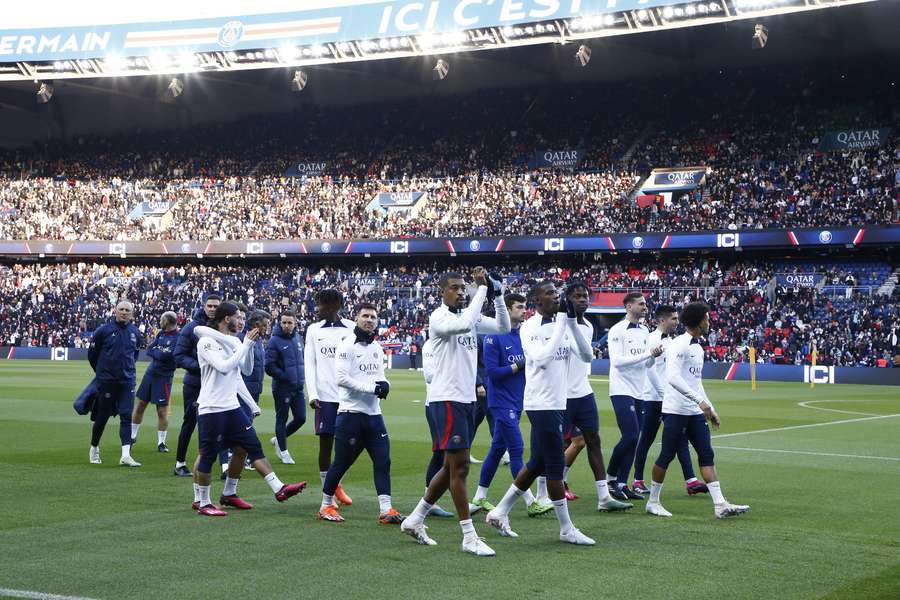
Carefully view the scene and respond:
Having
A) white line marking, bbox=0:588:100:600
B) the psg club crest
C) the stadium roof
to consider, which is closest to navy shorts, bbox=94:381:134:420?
white line marking, bbox=0:588:100:600

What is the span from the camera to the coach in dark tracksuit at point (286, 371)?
551 inches

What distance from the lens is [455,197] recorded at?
56.7 metres

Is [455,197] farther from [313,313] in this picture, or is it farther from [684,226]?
[684,226]

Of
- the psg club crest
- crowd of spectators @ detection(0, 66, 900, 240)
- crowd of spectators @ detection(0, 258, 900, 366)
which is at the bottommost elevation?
crowd of spectators @ detection(0, 258, 900, 366)

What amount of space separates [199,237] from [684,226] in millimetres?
27992

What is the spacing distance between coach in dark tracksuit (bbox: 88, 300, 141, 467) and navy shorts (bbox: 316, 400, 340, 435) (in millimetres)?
4249

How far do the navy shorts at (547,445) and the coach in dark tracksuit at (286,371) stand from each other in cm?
578

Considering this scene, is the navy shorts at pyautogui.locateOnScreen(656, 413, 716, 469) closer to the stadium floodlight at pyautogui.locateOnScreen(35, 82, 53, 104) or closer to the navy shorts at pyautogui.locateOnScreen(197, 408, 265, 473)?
the navy shorts at pyautogui.locateOnScreen(197, 408, 265, 473)

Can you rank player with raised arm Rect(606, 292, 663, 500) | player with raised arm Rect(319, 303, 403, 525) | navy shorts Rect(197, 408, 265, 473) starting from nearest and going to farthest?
player with raised arm Rect(319, 303, 403, 525) → navy shorts Rect(197, 408, 265, 473) → player with raised arm Rect(606, 292, 663, 500)

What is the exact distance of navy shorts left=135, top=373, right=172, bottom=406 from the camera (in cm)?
1578

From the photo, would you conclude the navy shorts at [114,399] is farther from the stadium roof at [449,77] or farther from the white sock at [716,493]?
the stadium roof at [449,77]

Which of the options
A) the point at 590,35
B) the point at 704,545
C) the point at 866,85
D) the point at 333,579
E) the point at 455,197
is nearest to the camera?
the point at 333,579

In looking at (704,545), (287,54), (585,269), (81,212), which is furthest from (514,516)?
(81,212)

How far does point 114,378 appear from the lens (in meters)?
14.0
